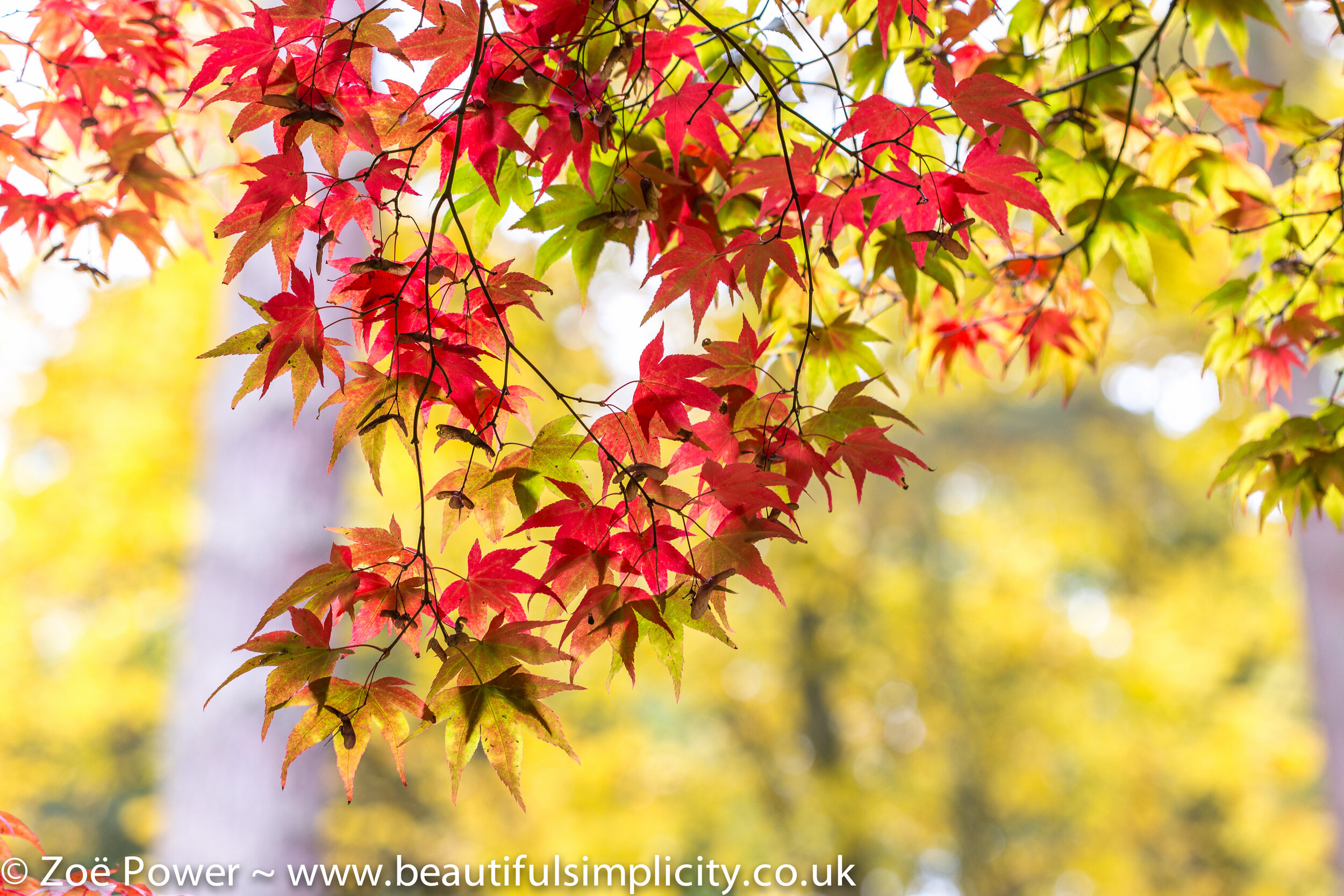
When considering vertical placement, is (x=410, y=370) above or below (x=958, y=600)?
below

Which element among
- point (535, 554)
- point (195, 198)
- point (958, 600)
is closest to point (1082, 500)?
point (958, 600)

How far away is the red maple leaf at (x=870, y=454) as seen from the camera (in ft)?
2.96

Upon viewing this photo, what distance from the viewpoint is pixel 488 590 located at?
0.90m

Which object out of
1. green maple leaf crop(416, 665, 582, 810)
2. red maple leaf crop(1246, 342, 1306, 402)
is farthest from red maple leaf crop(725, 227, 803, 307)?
red maple leaf crop(1246, 342, 1306, 402)

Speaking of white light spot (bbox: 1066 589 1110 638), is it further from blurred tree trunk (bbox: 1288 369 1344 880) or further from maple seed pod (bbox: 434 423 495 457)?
maple seed pod (bbox: 434 423 495 457)

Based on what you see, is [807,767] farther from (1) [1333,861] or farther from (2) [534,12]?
(2) [534,12]

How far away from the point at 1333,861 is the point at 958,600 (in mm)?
3330

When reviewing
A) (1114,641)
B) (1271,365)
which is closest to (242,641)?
(1271,365)

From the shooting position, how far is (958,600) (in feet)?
24.1

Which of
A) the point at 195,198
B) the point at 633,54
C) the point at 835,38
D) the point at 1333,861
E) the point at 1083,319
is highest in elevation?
the point at 835,38

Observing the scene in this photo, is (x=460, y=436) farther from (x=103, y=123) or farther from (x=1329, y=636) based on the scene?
(x=1329, y=636)

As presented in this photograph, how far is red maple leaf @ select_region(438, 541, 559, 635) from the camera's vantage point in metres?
0.89

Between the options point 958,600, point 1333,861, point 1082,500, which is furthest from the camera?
point 1082,500

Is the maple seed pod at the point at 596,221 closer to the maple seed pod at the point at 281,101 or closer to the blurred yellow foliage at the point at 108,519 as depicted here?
the maple seed pod at the point at 281,101
